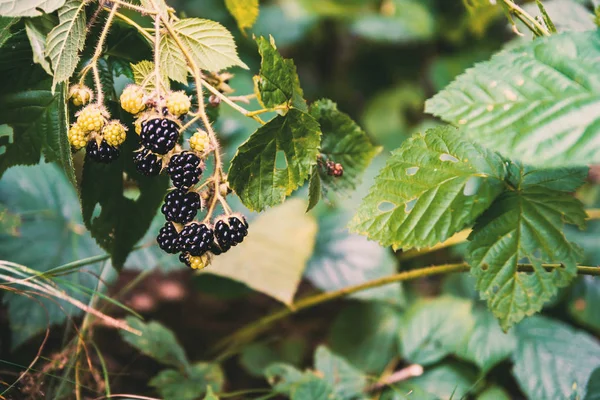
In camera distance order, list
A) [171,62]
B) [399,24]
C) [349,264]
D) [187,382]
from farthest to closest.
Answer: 1. [399,24]
2. [349,264]
3. [187,382]
4. [171,62]

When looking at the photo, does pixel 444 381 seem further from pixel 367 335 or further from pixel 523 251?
pixel 523 251

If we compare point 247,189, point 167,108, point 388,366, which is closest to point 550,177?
point 247,189

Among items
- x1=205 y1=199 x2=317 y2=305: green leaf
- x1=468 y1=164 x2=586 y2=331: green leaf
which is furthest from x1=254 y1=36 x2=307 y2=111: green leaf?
x1=205 y1=199 x2=317 y2=305: green leaf

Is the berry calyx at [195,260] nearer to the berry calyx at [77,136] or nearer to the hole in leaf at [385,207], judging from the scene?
the berry calyx at [77,136]

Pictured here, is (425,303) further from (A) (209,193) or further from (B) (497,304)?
(A) (209,193)

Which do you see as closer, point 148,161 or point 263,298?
point 148,161

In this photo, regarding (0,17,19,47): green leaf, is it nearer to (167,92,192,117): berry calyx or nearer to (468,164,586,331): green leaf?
(167,92,192,117): berry calyx

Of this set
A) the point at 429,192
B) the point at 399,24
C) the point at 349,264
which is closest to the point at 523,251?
the point at 429,192
